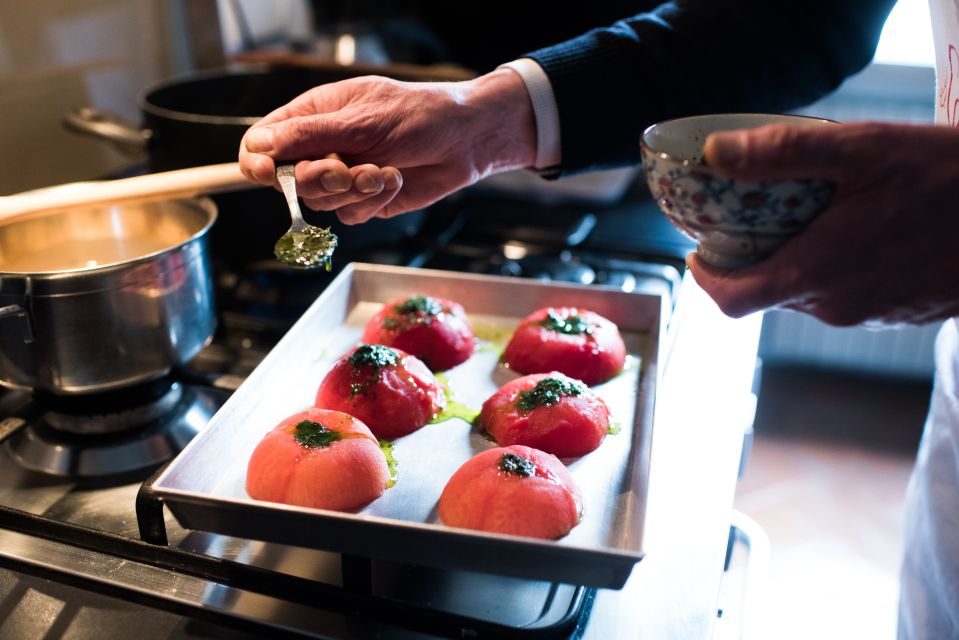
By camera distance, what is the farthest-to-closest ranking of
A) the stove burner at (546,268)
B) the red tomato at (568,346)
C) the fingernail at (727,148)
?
the stove burner at (546,268)
the red tomato at (568,346)
the fingernail at (727,148)

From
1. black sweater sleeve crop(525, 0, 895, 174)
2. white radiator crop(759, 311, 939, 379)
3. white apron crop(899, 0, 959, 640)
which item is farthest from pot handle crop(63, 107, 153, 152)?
white radiator crop(759, 311, 939, 379)

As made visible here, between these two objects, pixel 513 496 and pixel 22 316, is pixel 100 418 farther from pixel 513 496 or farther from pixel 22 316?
pixel 513 496

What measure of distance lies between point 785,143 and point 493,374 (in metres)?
0.57

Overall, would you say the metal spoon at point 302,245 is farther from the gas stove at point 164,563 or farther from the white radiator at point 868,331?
the white radiator at point 868,331

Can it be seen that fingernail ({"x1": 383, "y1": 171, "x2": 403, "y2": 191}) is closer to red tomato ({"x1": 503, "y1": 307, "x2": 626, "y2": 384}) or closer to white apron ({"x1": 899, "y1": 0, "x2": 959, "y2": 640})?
red tomato ({"x1": 503, "y1": 307, "x2": 626, "y2": 384})

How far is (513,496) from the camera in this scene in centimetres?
77

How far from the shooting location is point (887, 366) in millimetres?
2775

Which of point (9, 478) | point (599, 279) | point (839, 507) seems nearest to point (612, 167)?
point (599, 279)

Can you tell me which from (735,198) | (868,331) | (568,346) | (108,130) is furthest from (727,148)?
(868,331)

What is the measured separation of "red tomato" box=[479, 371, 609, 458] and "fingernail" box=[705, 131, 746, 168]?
1.27 ft

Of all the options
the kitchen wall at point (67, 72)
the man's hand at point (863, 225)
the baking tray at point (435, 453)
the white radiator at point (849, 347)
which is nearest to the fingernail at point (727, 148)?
the man's hand at point (863, 225)

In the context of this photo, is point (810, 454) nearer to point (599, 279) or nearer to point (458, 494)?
point (599, 279)

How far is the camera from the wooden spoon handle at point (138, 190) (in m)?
0.96

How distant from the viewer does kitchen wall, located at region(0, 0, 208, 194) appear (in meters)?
1.34
